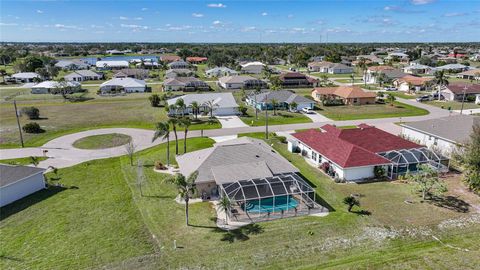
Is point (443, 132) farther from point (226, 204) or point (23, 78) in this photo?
point (23, 78)

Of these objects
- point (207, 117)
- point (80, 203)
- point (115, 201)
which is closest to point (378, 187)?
point (115, 201)

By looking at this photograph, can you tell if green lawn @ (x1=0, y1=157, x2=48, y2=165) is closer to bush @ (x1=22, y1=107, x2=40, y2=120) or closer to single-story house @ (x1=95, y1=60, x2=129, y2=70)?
bush @ (x1=22, y1=107, x2=40, y2=120)

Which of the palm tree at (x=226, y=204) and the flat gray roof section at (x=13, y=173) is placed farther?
the flat gray roof section at (x=13, y=173)

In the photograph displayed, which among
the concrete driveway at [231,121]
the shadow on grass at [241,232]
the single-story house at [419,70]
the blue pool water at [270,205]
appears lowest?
the shadow on grass at [241,232]

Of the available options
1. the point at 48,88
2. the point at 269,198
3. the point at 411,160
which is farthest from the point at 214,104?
the point at 48,88

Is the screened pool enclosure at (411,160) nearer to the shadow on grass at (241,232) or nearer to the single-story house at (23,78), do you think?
the shadow on grass at (241,232)

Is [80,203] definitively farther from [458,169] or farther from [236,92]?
[236,92]

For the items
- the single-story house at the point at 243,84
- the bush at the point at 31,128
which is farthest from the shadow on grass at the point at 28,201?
the single-story house at the point at 243,84

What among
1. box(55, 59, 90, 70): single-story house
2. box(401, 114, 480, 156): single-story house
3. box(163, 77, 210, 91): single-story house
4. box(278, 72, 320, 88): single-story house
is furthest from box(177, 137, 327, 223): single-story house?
box(55, 59, 90, 70): single-story house
